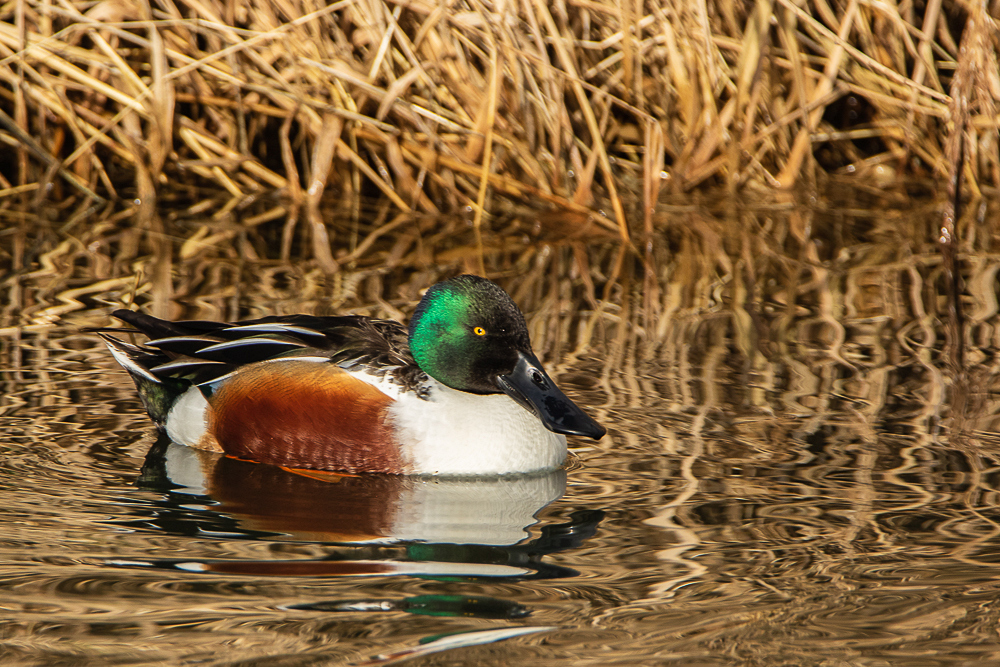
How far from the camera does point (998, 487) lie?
3.44m

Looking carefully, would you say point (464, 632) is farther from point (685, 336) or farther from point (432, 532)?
point (685, 336)

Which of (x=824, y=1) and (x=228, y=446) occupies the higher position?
(x=824, y=1)

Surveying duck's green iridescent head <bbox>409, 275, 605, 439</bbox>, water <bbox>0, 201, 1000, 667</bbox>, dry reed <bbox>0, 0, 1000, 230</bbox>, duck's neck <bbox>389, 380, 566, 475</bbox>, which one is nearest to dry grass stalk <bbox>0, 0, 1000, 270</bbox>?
dry reed <bbox>0, 0, 1000, 230</bbox>

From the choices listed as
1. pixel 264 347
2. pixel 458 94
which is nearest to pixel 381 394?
pixel 264 347

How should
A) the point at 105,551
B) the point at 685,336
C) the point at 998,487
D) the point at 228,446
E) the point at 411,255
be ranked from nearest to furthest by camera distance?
1. the point at 105,551
2. the point at 998,487
3. the point at 228,446
4. the point at 685,336
5. the point at 411,255

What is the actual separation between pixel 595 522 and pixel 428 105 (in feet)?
12.1

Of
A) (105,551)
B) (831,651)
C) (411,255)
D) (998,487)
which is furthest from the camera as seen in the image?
(411,255)

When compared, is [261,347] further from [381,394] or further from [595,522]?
[595,522]

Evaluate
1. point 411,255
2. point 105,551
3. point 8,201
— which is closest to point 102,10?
point 8,201

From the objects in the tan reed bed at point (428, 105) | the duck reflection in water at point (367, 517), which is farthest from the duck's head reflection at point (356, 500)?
the tan reed bed at point (428, 105)

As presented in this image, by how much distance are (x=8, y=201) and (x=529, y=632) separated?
203 inches

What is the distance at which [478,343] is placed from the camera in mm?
3723

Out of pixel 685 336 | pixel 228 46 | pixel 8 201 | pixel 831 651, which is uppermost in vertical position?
pixel 228 46

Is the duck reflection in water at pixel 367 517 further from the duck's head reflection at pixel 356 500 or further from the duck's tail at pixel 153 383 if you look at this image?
the duck's tail at pixel 153 383
